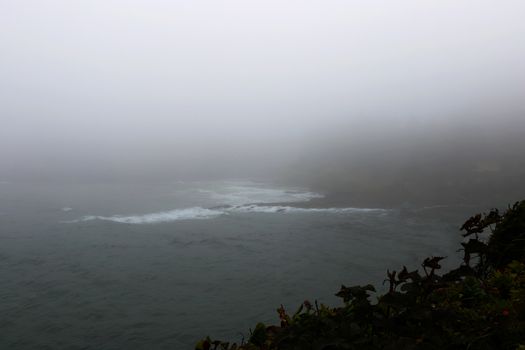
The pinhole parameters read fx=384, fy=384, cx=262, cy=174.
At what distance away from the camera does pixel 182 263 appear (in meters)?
18.7

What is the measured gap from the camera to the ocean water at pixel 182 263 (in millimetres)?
12203

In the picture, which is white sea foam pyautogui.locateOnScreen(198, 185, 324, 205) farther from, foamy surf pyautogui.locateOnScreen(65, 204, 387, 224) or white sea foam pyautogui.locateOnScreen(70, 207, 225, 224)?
white sea foam pyautogui.locateOnScreen(70, 207, 225, 224)

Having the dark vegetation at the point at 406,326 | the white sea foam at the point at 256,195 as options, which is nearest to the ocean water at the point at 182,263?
the white sea foam at the point at 256,195

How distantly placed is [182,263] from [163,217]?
12.8 metres

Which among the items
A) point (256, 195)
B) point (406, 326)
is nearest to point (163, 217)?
point (256, 195)

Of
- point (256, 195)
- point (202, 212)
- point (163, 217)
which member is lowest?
point (163, 217)

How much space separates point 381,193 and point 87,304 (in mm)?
27939

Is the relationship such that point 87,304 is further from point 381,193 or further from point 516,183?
point 516,183

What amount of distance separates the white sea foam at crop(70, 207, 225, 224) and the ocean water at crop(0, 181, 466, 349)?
0.29 feet

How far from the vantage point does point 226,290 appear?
14.9 metres

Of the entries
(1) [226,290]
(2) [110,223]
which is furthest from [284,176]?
(1) [226,290]

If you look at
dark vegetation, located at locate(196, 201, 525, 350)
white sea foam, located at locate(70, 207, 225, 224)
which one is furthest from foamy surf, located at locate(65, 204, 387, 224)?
dark vegetation, located at locate(196, 201, 525, 350)

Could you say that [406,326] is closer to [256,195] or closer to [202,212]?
[202,212]

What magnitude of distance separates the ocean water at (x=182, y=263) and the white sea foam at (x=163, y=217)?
88mm
